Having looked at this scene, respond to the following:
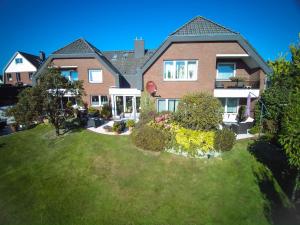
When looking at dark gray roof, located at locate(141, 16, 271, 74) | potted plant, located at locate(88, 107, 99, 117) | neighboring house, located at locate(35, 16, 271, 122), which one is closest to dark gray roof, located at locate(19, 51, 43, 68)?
potted plant, located at locate(88, 107, 99, 117)

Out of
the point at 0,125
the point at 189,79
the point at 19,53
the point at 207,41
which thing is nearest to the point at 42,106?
the point at 0,125

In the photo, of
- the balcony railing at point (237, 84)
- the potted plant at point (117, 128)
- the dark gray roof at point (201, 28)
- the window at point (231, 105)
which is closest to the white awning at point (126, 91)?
the potted plant at point (117, 128)

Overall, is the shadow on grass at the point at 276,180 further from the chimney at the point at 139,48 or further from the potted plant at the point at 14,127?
the potted plant at the point at 14,127

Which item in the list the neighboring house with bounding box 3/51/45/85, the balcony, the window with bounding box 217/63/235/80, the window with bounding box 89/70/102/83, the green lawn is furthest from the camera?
the neighboring house with bounding box 3/51/45/85

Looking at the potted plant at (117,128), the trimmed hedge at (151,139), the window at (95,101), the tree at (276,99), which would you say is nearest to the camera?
the trimmed hedge at (151,139)

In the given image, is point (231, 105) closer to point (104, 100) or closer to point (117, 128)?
point (117, 128)

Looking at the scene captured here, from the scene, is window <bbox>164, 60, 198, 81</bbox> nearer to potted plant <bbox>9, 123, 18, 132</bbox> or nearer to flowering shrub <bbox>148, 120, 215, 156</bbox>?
flowering shrub <bbox>148, 120, 215, 156</bbox>

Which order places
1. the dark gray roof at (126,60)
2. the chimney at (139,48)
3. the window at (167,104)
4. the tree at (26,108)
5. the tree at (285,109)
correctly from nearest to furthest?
the tree at (285,109)
the tree at (26,108)
the window at (167,104)
the dark gray roof at (126,60)
the chimney at (139,48)
